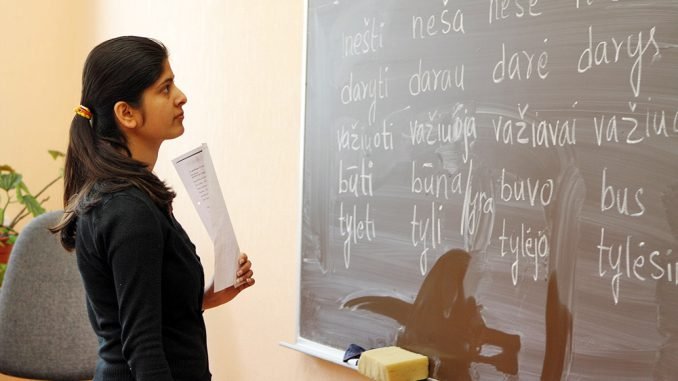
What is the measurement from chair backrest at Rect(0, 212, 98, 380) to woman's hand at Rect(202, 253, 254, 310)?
2.36ft

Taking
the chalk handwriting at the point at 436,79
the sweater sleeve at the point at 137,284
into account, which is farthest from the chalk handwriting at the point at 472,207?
the sweater sleeve at the point at 137,284

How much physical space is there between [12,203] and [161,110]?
2339 millimetres

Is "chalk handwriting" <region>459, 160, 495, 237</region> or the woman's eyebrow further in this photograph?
"chalk handwriting" <region>459, 160, 495, 237</region>

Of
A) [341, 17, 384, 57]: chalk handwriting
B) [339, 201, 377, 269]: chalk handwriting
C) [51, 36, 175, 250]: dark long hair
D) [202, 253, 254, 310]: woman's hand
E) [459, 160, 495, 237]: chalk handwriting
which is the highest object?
[341, 17, 384, 57]: chalk handwriting

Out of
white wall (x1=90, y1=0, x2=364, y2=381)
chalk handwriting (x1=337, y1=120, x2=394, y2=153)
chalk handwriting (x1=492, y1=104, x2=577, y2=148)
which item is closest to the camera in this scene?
chalk handwriting (x1=492, y1=104, x2=577, y2=148)

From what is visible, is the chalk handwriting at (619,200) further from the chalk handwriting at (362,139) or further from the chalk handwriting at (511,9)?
the chalk handwriting at (362,139)

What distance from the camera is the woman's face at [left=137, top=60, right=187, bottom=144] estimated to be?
52.9 inches

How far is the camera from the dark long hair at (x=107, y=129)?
4.20ft

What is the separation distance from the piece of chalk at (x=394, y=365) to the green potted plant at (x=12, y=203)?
1.84 metres

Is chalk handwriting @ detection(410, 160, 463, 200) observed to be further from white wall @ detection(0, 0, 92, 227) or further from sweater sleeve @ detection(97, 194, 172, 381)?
white wall @ detection(0, 0, 92, 227)

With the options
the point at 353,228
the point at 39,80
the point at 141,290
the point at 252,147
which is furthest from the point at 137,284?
the point at 39,80

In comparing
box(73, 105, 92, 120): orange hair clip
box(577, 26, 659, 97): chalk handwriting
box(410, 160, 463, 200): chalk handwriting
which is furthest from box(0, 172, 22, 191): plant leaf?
box(577, 26, 659, 97): chalk handwriting

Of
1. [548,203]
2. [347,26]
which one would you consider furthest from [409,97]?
[548,203]

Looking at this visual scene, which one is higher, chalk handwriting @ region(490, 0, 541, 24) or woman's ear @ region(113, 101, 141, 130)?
chalk handwriting @ region(490, 0, 541, 24)
